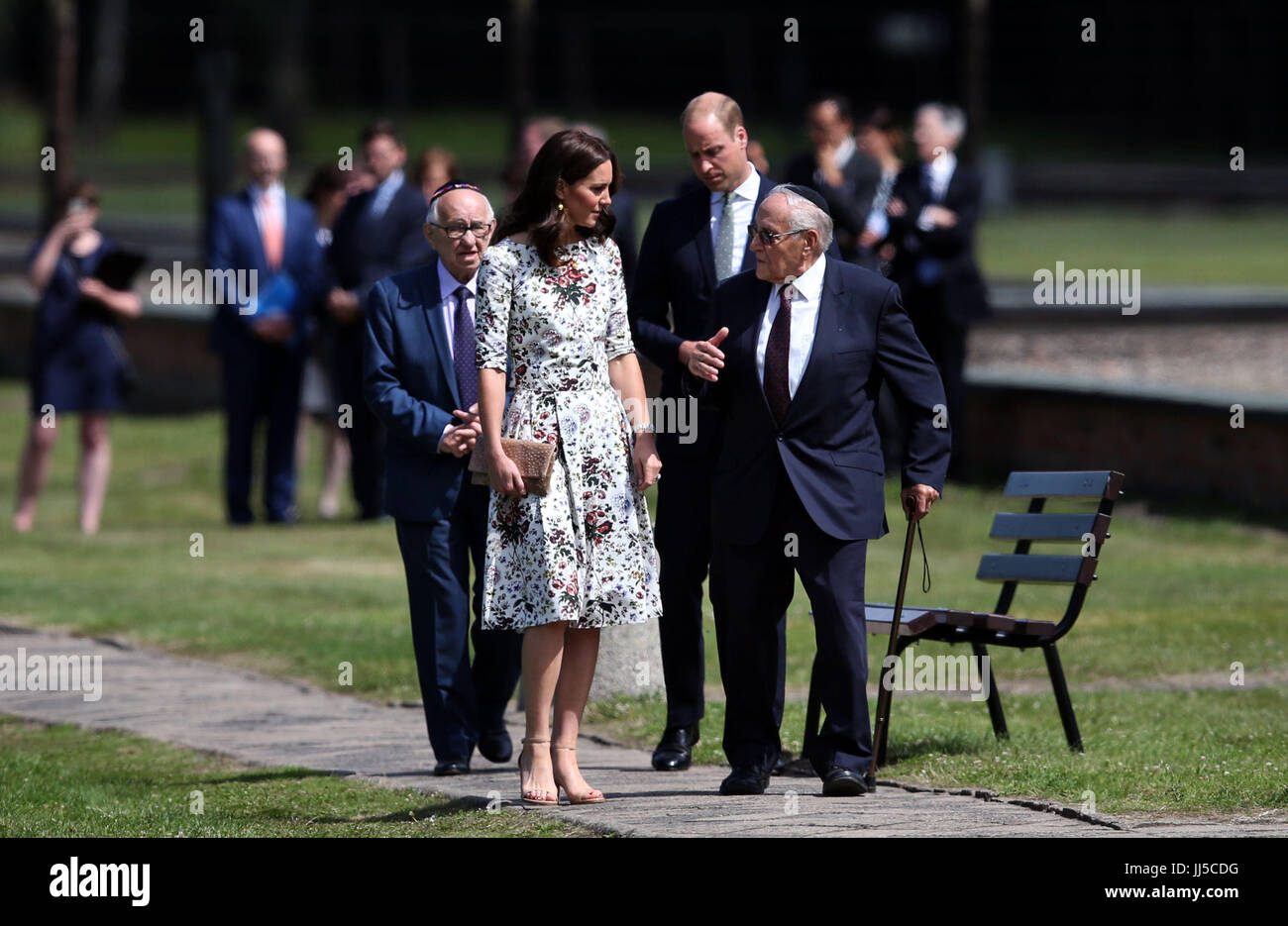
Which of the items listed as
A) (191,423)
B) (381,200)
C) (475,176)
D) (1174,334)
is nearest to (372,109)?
(475,176)

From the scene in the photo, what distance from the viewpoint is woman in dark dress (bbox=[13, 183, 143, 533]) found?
1470 centimetres

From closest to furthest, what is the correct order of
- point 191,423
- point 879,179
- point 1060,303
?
point 879,179 < point 1060,303 < point 191,423

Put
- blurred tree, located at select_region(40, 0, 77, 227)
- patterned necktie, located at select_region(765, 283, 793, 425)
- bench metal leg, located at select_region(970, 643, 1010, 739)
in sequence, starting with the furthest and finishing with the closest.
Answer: blurred tree, located at select_region(40, 0, 77, 227) → bench metal leg, located at select_region(970, 643, 1010, 739) → patterned necktie, located at select_region(765, 283, 793, 425)

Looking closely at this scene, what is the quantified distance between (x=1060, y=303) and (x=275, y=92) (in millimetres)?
29454

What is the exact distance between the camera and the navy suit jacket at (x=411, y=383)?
7.92 metres

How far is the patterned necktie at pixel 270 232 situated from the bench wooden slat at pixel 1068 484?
7.01m

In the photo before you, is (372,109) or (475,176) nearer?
(475,176)

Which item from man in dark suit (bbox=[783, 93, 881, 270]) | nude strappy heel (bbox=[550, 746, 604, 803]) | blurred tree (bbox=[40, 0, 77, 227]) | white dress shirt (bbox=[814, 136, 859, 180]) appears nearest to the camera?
nude strappy heel (bbox=[550, 746, 604, 803])

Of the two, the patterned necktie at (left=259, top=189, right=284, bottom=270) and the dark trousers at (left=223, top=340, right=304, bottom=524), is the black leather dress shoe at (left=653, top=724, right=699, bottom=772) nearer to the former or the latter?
the dark trousers at (left=223, top=340, right=304, bottom=524)

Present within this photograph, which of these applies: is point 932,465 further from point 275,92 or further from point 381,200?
point 275,92

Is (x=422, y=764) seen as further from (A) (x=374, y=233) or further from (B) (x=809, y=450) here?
(A) (x=374, y=233)

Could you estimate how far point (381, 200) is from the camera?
14070 millimetres

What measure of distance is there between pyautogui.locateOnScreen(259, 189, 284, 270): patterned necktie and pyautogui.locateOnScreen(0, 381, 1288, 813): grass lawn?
1.77m

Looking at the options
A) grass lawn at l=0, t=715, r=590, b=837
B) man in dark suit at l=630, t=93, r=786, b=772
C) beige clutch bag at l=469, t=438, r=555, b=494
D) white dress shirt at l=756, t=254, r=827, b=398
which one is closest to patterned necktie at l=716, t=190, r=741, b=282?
man in dark suit at l=630, t=93, r=786, b=772
